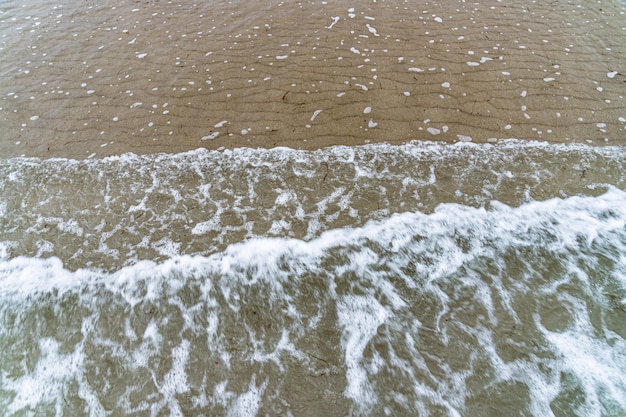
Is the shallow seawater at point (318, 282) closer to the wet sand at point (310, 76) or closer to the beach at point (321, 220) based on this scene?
the beach at point (321, 220)

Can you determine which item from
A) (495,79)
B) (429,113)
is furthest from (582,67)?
(429,113)

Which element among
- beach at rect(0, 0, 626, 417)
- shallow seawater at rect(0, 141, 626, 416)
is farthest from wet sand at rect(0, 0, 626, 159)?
shallow seawater at rect(0, 141, 626, 416)

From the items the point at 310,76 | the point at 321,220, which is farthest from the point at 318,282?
Answer: the point at 310,76

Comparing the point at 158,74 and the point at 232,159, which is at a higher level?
the point at 158,74

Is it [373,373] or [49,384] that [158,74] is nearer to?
[49,384]

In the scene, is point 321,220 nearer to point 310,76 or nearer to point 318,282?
point 318,282

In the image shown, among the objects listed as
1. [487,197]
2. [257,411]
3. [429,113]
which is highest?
[429,113]

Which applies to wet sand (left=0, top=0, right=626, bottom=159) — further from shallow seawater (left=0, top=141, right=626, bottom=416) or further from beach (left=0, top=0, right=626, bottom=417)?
shallow seawater (left=0, top=141, right=626, bottom=416)

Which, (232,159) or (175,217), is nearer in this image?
(175,217)
